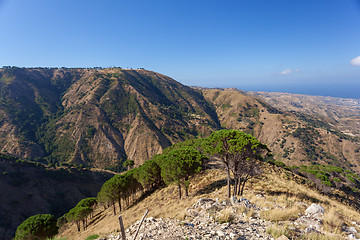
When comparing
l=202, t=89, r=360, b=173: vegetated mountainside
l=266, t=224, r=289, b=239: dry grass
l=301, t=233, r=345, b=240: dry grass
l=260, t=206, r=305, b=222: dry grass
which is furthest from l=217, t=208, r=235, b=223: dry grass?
l=202, t=89, r=360, b=173: vegetated mountainside

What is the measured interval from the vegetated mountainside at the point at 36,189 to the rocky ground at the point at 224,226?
63910 millimetres

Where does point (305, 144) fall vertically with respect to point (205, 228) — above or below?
below

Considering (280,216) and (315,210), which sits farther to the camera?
(315,210)

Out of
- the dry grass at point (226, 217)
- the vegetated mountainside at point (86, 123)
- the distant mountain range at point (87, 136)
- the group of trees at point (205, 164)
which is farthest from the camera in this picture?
the vegetated mountainside at point (86, 123)

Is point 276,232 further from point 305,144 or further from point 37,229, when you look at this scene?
point 305,144

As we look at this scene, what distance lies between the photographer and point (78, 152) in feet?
392

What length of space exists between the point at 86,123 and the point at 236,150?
154 m

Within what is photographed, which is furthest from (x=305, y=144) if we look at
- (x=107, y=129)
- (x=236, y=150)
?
(x=107, y=129)

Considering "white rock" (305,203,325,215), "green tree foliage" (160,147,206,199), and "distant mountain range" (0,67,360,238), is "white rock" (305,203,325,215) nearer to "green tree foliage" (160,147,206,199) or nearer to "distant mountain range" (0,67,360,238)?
"green tree foliage" (160,147,206,199)

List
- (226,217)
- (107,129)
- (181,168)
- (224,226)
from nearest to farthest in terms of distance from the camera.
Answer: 1. (224,226)
2. (226,217)
3. (181,168)
4. (107,129)

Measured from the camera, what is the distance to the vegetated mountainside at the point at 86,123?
119 m

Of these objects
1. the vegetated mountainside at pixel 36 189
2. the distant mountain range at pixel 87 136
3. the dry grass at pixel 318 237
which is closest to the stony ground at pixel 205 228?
the dry grass at pixel 318 237

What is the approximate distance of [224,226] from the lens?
8789 millimetres

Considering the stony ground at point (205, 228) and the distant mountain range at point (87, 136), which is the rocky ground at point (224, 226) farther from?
the distant mountain range at point (87, 136)
